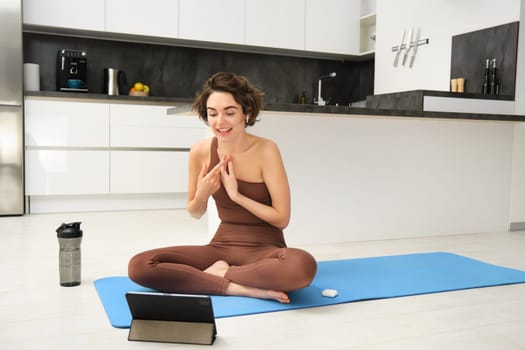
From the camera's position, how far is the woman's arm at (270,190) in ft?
7.31

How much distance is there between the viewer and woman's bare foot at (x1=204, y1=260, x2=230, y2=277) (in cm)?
225

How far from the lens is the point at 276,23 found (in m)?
5.89

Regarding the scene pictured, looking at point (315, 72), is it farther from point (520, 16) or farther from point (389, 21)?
point (520, 16)


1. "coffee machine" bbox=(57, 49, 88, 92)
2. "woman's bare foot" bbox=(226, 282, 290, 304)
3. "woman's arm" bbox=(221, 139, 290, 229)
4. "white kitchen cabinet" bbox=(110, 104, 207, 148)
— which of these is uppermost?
"coffee machine" bbox=(57, 49, 88, 92)

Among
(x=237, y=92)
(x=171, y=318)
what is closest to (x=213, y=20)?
(x=237, y=92)

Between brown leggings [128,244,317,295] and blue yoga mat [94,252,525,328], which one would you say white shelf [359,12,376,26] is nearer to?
blue yoga mat [94,252,525,328]

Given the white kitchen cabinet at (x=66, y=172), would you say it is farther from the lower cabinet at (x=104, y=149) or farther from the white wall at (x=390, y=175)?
the white wall at (x=390, y=175)

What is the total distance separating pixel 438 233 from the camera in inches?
157

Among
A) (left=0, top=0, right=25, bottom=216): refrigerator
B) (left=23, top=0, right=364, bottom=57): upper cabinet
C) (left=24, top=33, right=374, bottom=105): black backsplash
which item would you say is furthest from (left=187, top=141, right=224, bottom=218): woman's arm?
(left=24, top=33, right=374, bottom=105): black backsplash

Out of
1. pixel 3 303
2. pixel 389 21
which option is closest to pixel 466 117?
pixel 389 21

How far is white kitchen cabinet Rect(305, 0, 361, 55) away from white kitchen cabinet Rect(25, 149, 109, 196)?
8.34 feet

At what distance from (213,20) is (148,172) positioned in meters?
1.65

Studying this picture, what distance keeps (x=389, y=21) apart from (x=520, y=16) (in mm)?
1537

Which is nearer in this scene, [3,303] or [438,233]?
[3,303]
